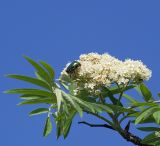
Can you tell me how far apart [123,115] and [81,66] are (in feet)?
1.83

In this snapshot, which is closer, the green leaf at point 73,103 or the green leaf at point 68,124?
the green leaf at point 73,103

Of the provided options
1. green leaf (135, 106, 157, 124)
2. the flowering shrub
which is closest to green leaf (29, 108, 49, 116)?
the flowering shrub

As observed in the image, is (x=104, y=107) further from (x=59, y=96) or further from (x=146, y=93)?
(x=146, y=93)

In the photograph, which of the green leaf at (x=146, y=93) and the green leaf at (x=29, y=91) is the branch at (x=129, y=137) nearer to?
the green leaf at (x=146, y=93)

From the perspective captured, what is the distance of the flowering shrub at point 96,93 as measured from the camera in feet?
13.1

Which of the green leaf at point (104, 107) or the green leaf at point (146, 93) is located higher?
the green leaf at point (146, 93)

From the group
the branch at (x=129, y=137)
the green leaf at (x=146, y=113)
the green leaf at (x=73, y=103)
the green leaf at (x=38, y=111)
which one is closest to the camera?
the green leaf at (x=73, y=103)

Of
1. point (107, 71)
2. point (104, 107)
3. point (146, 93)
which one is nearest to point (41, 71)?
point (104, 107)

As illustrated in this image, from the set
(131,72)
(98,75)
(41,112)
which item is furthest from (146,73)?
(41,112)

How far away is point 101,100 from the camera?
170 inches

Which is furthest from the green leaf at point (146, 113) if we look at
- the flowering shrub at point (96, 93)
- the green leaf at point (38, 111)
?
the green leaf at point (38, 111)

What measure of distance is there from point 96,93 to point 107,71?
0.93 ft

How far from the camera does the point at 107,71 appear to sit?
177 inches

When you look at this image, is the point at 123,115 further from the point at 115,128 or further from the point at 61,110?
the point at 61,110
